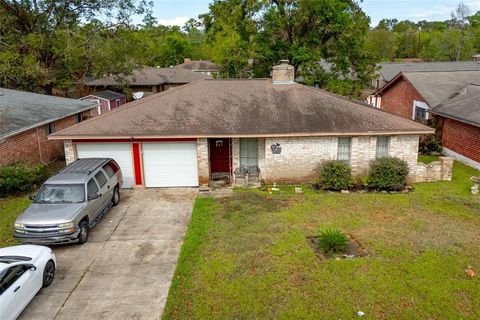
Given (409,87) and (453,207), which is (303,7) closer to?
(409,87)

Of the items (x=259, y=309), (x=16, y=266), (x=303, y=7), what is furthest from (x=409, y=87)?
(x=16, y=266)

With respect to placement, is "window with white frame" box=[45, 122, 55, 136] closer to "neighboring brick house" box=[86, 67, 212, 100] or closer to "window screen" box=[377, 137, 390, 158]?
"neighboring brick house" box=[86, 67, 212, 100]

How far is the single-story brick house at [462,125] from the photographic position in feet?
64.4

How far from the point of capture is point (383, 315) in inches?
333

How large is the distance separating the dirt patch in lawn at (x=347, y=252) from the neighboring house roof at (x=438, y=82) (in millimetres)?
16298

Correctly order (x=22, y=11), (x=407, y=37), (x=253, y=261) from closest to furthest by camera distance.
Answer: (x=253, y=261) < (x=22, y=11) < (x=407, y=37)

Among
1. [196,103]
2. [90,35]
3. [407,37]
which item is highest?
[407,37]

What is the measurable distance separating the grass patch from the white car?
303 cm

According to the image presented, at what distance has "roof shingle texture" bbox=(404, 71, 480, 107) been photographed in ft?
81.8

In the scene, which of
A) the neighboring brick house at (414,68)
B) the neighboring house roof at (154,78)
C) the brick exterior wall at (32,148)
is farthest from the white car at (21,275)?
the neighboring brick house at (414,68)

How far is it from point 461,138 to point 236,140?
12.8m

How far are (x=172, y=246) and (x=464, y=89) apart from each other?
2183 centimetres

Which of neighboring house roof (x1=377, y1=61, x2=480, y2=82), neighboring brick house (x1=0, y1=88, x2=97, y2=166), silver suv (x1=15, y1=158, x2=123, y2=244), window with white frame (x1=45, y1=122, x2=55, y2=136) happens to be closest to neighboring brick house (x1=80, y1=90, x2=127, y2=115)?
neighboring brick house (x1=0, y1=88, x2=97, y2=166)

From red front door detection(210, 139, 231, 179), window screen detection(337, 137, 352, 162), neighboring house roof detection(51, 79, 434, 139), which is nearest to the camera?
neighboring house roof detection(51, 79, 434, 139)
